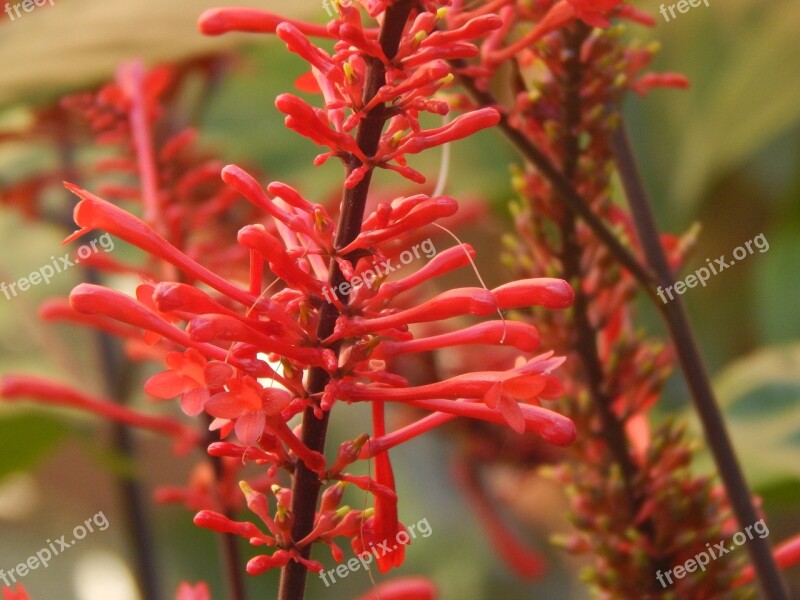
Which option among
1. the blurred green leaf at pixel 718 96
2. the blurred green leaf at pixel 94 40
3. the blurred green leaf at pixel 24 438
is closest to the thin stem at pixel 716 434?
the blurred green leaf at pixel 94 40

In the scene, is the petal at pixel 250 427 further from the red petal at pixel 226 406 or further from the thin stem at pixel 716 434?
the thin stem at pixel 716 434

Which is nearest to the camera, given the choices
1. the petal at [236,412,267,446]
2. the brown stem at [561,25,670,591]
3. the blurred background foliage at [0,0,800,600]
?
the petal at [236,412,267,446]

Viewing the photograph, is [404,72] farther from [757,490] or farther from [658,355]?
[757,490]

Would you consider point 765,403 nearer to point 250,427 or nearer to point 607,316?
point 607,316

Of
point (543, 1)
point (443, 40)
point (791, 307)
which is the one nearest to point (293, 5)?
point (543, 1)

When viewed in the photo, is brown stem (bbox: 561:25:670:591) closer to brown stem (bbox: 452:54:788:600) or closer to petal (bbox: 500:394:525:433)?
brown stem (bbox: 452:54:788:600)

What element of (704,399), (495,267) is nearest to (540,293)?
(704,399)

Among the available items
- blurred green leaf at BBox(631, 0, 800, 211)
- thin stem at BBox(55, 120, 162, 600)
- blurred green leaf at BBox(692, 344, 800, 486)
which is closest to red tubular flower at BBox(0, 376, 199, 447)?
thin stem at BBox(55, 120, 162, 600)
